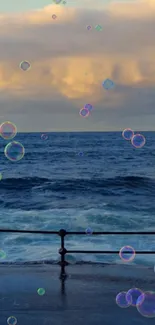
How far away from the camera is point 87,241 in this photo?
1405cm

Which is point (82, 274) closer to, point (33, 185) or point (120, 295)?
point (120, 295)

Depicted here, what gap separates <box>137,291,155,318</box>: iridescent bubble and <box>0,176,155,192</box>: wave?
2693 centimetres

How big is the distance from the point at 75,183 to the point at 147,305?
103 ft

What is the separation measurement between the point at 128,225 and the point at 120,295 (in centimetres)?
1209

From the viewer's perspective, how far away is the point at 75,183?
37.4 meters

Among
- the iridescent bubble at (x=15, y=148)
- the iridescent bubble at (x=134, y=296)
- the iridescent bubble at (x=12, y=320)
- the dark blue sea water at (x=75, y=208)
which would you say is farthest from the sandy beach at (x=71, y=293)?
the iridescent bubble at (x=15, y=148)

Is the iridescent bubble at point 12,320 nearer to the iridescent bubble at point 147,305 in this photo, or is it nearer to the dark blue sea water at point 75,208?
the iridescent bubble at point 147,305

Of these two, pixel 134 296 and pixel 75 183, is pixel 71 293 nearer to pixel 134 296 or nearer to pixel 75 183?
pixel 134 296

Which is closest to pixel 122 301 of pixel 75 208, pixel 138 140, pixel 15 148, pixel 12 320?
pixel 12 320

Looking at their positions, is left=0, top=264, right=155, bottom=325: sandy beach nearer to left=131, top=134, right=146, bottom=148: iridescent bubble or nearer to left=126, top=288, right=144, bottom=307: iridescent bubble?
left=126, top=288, right=144, bottom=307: iridescent bubble

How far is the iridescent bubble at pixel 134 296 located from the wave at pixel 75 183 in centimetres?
2676

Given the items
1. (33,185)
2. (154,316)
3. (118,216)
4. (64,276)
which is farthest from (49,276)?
(33,185)

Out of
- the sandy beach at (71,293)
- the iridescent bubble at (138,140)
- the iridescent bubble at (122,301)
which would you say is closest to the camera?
the sandy beach at (71,293)

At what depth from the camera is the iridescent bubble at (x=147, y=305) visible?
5.72 metres
